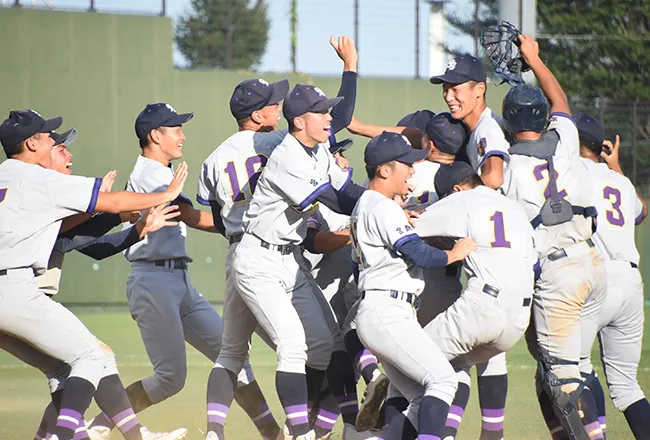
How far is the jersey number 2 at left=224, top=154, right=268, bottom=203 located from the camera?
5.50 m

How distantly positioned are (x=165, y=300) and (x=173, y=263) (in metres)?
0.28

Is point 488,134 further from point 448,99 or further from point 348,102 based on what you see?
point 348,102

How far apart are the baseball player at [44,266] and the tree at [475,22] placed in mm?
11673

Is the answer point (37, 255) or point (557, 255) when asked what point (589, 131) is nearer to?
point (557, 255)

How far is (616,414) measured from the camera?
6586 mm

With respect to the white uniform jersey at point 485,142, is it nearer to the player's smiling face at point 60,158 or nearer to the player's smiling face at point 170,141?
the player's smiling face at point 170,141

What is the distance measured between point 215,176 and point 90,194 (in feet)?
3.00

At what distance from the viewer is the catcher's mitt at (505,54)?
5.62 m

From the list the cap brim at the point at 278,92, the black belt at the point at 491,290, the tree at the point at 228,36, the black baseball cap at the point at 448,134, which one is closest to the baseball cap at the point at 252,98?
the cap brim at the point at 278,92

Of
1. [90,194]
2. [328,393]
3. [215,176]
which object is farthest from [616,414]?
[90,194]

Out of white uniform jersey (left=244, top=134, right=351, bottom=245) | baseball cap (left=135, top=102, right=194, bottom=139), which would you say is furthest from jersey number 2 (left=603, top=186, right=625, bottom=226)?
baseball cap (left=135, top=102, right=194, bottom=139)

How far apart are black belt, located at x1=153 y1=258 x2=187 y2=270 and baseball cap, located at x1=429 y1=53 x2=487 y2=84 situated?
6.21 feet

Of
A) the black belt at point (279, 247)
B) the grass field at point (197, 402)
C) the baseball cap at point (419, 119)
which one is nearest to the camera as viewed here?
the black belt at point (279, 247)

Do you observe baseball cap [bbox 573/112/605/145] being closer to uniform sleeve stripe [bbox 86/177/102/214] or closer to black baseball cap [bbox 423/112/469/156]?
black baseball cap [bbox 423/112/469/156]
